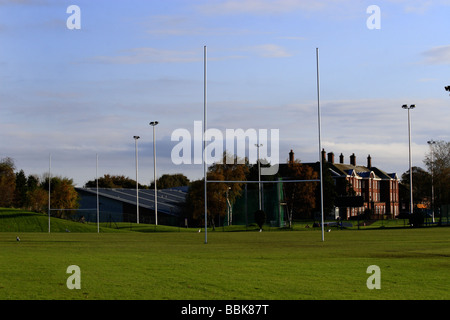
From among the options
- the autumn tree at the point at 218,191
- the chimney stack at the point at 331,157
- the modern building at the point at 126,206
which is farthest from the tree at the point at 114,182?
the autumn tree at the point at 218,191

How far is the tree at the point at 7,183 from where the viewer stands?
92938mm

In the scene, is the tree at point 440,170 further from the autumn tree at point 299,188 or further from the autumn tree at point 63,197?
the autumn tree at point 63,197

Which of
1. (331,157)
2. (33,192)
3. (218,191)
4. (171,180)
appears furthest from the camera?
(171,180)

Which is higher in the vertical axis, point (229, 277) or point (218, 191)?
point (218, 191)

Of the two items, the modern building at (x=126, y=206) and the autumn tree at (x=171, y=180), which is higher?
the autumn tree at (x=171, y=180)

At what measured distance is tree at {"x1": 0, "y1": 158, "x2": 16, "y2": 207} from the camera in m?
92.9

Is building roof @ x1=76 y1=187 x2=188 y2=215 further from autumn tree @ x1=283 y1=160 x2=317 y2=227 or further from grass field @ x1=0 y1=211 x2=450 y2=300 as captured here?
grass field @ x1=0 y1=211 x2=450 y2=300

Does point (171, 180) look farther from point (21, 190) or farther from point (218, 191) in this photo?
point (218, 191)

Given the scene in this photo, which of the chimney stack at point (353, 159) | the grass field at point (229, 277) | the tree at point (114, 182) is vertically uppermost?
the chimney stack at point (353, 159)

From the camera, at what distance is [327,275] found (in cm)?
1625

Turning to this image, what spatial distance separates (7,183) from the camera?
9994cm

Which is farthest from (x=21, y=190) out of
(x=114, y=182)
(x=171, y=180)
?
(x=171, y=180)
